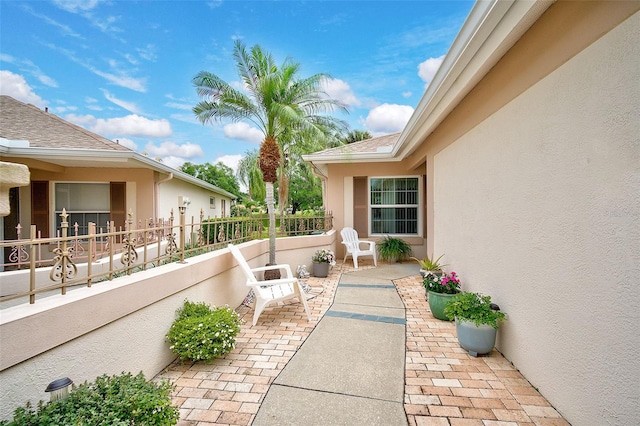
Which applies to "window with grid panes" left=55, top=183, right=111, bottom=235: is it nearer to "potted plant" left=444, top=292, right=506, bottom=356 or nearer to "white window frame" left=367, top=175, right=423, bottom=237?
"white window frame" left=367, top=175, right=423, bottom=237

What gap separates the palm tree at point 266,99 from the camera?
5387mm

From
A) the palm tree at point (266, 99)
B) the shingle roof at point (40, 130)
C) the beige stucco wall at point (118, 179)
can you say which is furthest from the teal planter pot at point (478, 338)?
the beige stucco wall at point (118, 179)

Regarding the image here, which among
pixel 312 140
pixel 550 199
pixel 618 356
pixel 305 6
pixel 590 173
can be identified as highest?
pixel 305 6

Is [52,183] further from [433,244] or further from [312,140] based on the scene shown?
[433,244]

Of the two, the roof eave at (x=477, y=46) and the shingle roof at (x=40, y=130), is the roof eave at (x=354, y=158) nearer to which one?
the roof eave at (x=477, y=46)

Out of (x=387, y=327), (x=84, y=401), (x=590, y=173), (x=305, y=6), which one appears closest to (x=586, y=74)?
(x=590, y=173)

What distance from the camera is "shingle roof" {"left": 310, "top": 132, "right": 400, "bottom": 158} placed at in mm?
7483

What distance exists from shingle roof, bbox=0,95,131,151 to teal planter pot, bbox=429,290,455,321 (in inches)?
278

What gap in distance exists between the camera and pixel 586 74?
190 centimetres

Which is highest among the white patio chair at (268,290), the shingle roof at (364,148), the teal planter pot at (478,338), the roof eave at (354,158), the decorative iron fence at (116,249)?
the shingle roof at (364,148)

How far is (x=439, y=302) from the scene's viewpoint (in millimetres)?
3943

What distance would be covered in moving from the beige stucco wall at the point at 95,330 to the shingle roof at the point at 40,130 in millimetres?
5152

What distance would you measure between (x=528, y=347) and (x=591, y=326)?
2.74 ft

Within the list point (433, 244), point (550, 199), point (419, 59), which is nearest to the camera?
point (550, 199)
